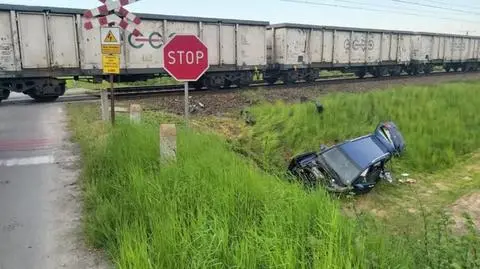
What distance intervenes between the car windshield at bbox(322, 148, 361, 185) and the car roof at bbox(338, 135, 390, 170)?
0.11 metres

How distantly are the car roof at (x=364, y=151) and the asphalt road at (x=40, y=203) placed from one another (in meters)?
5.11

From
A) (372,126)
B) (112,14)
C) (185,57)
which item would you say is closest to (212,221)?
(185,57)

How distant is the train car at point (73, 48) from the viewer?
1423 centimetres

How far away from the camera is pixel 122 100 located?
14.9 meters

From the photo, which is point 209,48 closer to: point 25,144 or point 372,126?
point 372,126

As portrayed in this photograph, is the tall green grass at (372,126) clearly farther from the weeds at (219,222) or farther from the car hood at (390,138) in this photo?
the weeds at (219,222)

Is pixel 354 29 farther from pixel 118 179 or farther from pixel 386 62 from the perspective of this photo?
pixel 118 179

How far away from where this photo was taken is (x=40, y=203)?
4930 mm

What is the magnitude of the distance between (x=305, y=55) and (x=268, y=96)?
7514 millimetres

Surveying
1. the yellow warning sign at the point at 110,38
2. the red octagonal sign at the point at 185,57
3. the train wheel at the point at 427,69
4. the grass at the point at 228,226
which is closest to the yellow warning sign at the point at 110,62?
the yellow warning sign at the point at 110,38

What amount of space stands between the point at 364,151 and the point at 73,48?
11657 millimetres

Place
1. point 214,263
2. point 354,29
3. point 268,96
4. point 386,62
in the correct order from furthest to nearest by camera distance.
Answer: point 386,62 → point 354,29 → point 268,96 → point 214,263

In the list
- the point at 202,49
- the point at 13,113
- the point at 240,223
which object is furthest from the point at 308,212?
the point at 13,113

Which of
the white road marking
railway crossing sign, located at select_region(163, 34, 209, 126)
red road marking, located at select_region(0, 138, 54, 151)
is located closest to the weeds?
the white road marking
